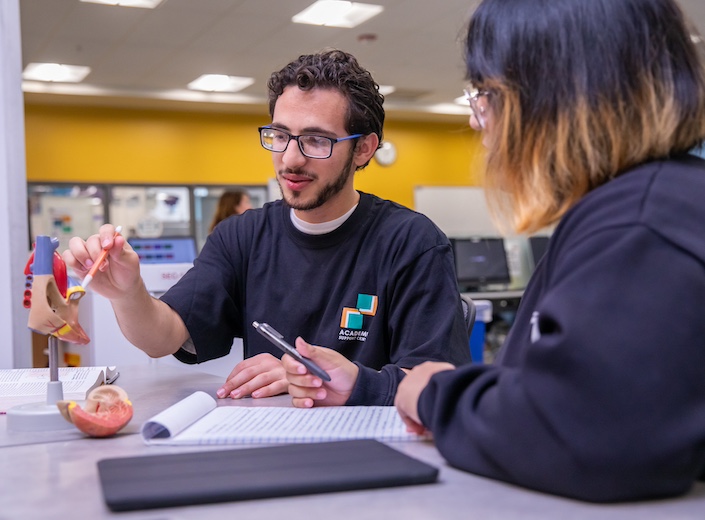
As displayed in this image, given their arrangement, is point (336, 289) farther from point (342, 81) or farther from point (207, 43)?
point (207, 43)

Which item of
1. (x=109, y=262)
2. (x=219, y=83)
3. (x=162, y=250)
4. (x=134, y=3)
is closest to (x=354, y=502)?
(x=109, y=262)

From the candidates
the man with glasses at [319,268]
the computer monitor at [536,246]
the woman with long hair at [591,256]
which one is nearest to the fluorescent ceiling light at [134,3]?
the computer monitor at [536,246]

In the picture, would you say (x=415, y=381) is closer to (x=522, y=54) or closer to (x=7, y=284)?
(x=522, y=54)

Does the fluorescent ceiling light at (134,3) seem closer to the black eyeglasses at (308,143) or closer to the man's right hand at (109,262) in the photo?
the black eyeglasses at (308,143)

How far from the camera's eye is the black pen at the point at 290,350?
1.13 metres

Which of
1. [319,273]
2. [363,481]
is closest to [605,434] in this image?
[363,481]

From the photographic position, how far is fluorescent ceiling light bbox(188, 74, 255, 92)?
8250 mm

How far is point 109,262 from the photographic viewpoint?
146 centimetres

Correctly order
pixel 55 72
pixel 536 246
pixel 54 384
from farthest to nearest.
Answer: pixel 55 72
pixel 536 246
pixel 54 384

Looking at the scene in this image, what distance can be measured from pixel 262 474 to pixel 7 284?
5.37 feet

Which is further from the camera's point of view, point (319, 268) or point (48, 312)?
point (319, 268)

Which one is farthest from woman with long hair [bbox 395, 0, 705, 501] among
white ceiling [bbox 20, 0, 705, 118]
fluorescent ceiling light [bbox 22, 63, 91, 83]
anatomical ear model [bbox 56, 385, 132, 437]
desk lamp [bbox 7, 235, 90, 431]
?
fluorescent ceiling light [bbox 22, 63, 91, 83]

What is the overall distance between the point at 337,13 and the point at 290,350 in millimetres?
5675

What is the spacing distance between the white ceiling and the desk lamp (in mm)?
5123
